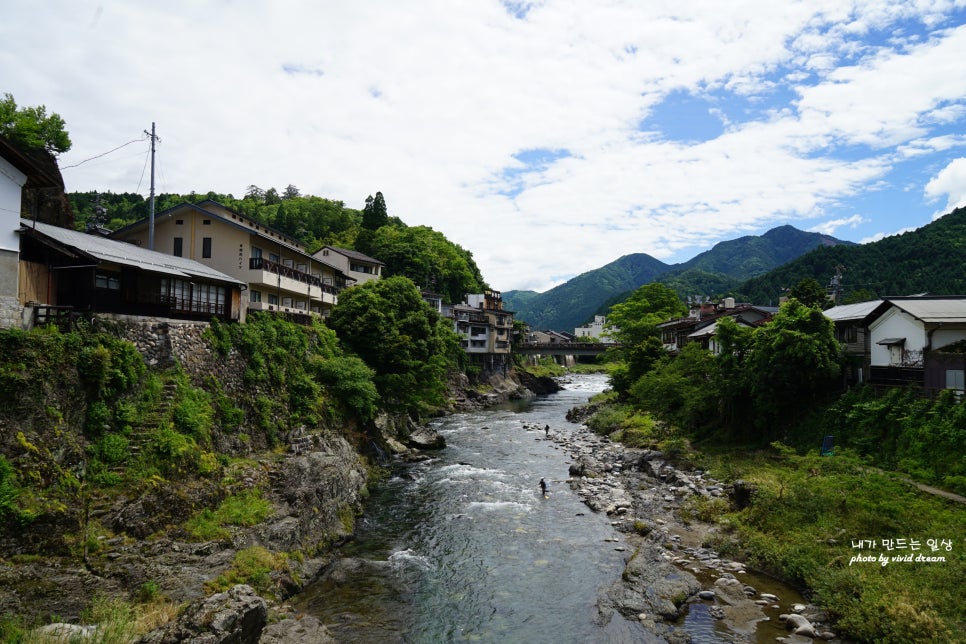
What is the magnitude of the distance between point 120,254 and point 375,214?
227ft

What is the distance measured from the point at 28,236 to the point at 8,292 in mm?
2549

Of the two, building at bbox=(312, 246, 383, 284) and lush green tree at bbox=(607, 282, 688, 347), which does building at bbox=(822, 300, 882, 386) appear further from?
building at bbox=(312, 246, 383, 284)

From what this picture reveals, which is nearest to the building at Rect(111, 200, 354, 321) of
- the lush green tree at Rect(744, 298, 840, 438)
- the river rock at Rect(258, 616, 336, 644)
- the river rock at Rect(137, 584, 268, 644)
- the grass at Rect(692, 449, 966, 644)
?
the river rock at Rect(258, 616, 336, 644)

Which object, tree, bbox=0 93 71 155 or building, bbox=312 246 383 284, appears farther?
building, bbox=312 246 383 284

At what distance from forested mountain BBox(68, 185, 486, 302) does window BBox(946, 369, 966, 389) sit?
6345 centimetres

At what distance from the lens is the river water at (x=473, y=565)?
1418cm

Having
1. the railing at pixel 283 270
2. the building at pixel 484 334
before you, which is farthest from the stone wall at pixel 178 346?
the building at pixel 484 334

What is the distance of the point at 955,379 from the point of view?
2069 cm

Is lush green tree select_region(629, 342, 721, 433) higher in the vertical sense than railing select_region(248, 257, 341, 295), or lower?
lower

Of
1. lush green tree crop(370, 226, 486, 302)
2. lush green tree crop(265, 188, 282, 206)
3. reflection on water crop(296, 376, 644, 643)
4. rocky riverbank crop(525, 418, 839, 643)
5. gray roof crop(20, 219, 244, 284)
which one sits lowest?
reflection on water crop(296, 376, 644, 643)

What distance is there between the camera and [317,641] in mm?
12758

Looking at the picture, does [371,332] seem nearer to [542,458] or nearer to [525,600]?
[542,458]

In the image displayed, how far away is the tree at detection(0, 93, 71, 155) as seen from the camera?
3222 cm

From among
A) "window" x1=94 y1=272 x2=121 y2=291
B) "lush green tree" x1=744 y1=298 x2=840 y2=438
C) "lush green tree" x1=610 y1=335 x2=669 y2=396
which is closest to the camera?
"window" x1=94 y1=272 x2=121 y2=291
